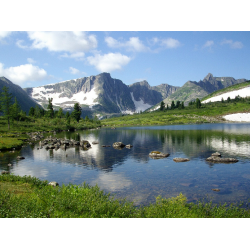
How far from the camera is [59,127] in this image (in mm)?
172500

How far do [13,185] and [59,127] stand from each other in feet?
497
